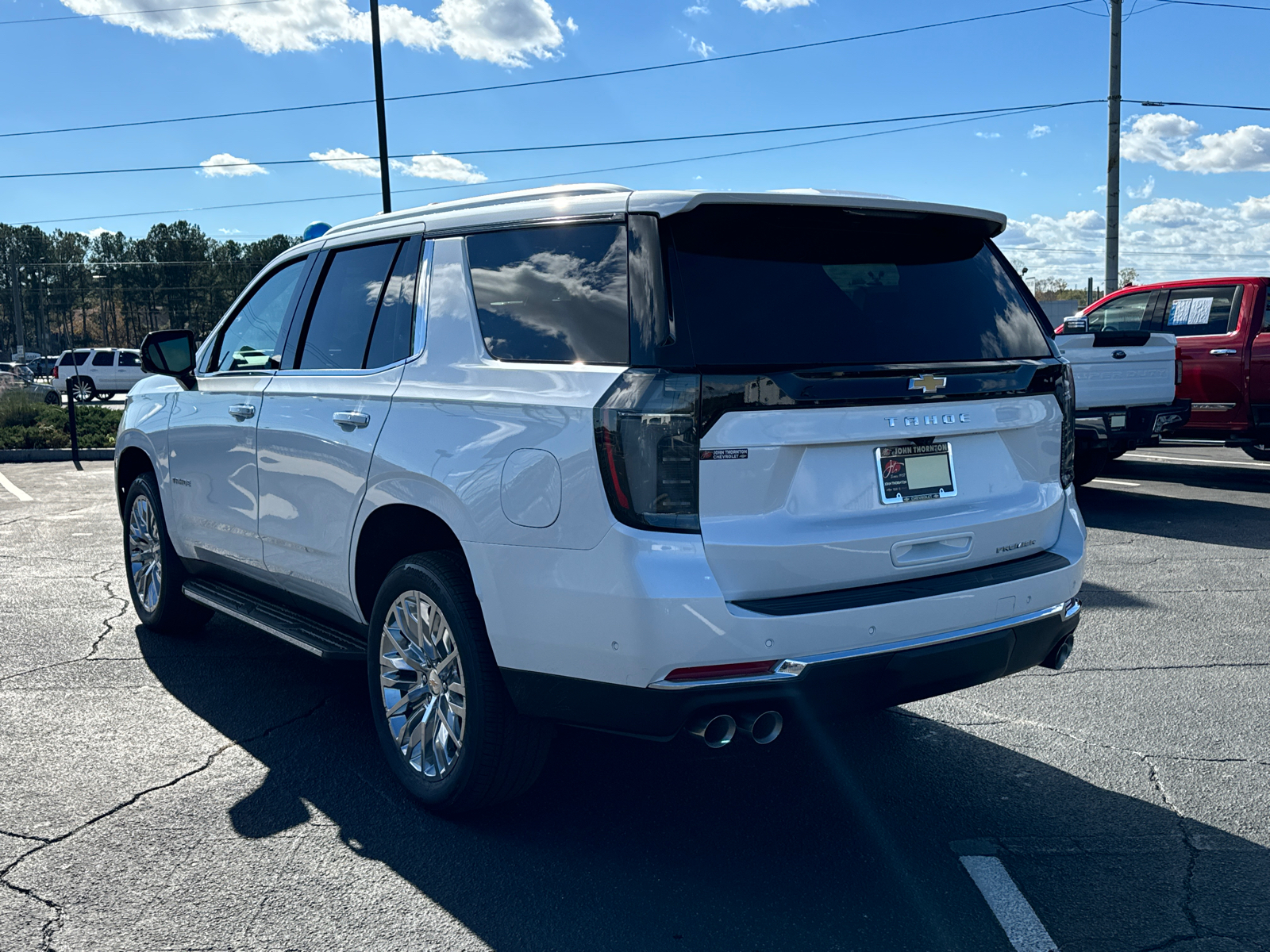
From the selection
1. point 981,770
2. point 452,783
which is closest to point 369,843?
point 452,783

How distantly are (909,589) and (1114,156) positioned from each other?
23350 millimetres

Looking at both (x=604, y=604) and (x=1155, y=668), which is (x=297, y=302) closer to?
(x=604, y=604)

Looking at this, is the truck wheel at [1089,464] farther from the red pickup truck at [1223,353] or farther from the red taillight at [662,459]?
the red taillight at [662,459]

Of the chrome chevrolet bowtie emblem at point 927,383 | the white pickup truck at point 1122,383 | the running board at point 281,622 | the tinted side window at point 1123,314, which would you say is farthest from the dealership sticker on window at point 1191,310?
the running board at point 281,622

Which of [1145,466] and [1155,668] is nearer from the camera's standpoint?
[1155,668]

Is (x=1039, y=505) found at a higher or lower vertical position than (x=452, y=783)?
higher

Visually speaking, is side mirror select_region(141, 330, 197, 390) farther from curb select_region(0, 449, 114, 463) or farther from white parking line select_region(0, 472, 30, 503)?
curb select_region(0, 449, 114, 463)

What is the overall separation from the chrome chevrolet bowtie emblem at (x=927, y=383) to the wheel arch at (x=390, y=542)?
1463 millimetres

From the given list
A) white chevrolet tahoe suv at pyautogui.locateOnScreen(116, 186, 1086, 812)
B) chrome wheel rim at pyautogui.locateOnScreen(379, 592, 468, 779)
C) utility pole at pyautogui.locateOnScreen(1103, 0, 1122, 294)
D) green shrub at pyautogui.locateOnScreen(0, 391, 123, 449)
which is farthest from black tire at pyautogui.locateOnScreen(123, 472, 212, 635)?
utility pole at pyautogui.locateOnScreen(1103, 0, 1122, 294)

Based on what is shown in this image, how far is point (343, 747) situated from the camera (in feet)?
14.4

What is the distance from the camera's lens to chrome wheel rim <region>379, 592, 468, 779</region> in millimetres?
3641

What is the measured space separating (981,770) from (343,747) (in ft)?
7.89

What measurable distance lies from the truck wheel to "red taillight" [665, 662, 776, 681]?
877 centimetres

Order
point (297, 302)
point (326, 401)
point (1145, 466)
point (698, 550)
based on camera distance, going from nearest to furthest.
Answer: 1. point (698, 550)
2. point (326, 401)
3. point (297, 302)
4. point (1145, 466)
